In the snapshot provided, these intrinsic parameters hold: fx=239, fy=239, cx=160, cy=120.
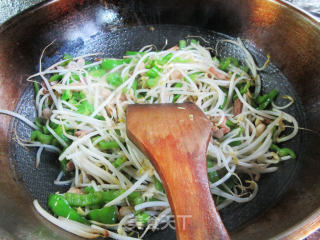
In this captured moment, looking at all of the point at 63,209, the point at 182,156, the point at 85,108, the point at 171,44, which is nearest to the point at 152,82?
the point at 85,108

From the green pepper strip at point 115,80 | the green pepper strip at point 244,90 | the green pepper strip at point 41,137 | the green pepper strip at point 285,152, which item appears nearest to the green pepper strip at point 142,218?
the green pepper strip at point 41,137

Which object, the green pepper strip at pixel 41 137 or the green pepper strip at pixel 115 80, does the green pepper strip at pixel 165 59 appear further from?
the green pepper strip at pixel 41 137

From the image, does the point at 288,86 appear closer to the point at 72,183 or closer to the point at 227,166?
the point at 227,166

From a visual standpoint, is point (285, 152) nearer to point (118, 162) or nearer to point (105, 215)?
point (118, 162)

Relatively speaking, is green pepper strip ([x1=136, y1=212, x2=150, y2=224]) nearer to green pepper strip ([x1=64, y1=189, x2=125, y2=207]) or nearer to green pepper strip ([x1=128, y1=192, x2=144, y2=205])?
green pepper strip ([x1=128, y1=192, x2=144, y2=205])

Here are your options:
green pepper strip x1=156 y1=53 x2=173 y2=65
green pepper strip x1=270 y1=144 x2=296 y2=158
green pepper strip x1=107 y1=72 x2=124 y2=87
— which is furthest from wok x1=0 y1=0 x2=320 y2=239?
green pepper strip x1=107 y1=72 x2=124 y2=87

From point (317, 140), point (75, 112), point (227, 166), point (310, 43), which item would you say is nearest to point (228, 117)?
point (227, 166)
